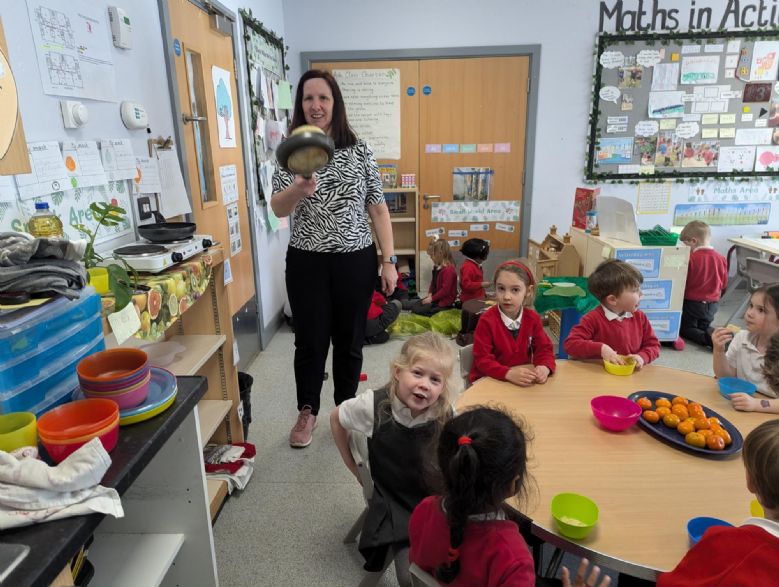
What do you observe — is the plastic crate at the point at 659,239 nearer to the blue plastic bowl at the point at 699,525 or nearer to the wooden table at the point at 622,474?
the wooden table at the point at 622,474

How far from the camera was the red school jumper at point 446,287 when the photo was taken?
392 centimetres

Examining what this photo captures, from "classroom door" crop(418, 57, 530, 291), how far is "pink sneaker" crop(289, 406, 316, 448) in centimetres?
241

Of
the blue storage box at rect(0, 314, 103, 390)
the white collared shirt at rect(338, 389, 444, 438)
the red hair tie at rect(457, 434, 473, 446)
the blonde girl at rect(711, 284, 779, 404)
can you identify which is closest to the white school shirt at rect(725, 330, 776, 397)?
the blonde girl at rect(711, 284, 779, 404)

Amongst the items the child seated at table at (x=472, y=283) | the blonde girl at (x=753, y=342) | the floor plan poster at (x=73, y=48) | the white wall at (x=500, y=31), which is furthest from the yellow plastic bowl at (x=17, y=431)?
the white wall at (x=500, y=31)

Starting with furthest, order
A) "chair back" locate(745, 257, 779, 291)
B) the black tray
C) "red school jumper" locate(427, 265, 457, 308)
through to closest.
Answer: "red school jumper" locate(427, 265, 457, 308), "chair back" locate(745, 257, 779, 291), the black tray

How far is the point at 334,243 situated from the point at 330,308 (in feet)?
0.93

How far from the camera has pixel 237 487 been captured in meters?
2.00

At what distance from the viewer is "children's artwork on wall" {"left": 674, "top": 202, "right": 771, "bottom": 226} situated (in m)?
4.30

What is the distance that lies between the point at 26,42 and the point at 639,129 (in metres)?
4.14

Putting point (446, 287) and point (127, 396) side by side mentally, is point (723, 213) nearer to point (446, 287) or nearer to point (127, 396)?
point (446, 287)

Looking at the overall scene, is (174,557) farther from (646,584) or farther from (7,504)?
(646,584)

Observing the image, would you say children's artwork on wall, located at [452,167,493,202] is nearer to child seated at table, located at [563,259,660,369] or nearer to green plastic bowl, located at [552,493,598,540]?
child seated at table, located at [563,259,660,369]

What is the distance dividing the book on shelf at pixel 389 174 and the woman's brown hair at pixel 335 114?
2.36 metres

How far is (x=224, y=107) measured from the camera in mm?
2734
